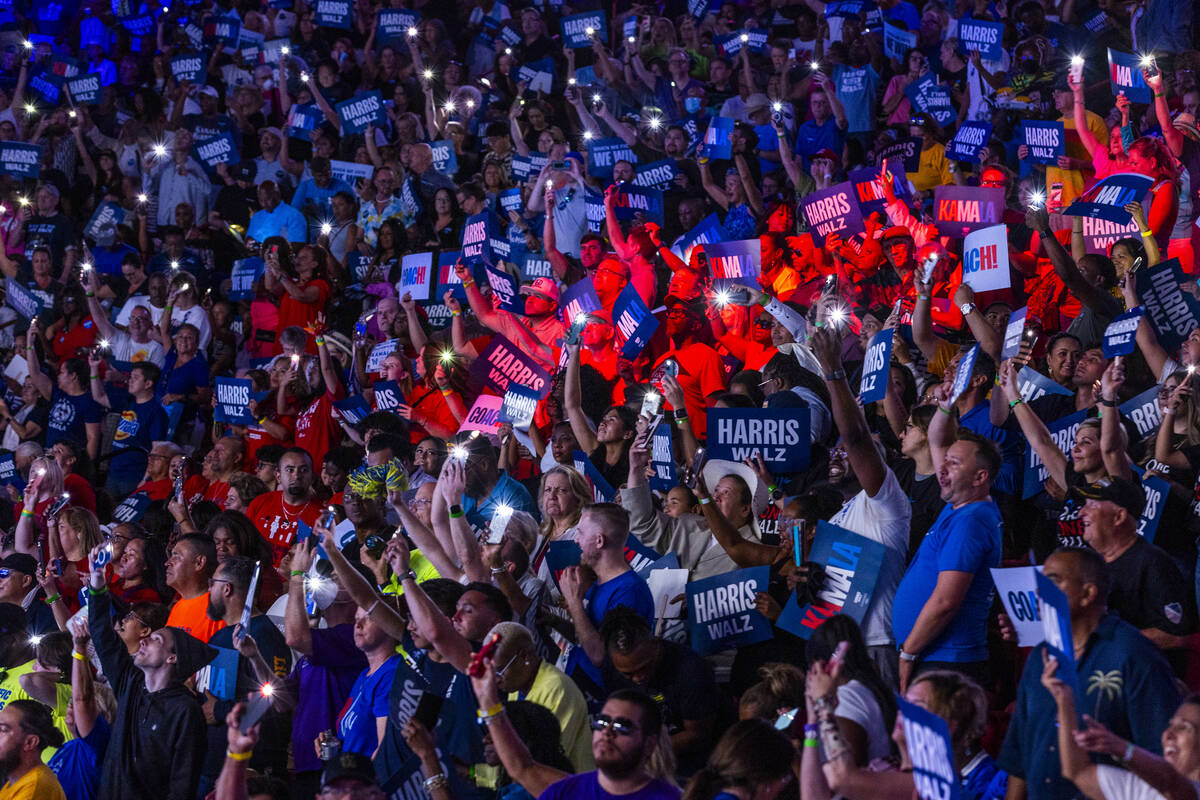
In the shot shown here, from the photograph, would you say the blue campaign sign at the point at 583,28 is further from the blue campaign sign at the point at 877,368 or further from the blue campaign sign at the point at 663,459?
the blue campaign sign at the point at 877,368

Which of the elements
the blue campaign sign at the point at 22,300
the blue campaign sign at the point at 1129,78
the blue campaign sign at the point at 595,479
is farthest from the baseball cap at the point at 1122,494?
the blue campaign sign at the point at 22,300

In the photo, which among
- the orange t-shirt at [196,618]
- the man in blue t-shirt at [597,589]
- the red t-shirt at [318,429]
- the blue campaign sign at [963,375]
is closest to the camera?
the man in blue t-shirt at [597,589]

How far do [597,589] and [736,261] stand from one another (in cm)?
412

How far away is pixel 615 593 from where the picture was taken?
5266 millimetres

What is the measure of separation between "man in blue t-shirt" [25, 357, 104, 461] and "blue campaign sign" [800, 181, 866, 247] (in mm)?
5179

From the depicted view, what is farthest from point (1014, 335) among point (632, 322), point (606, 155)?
point (606, 155)

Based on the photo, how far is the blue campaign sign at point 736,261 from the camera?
896 cm

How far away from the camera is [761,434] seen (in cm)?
625

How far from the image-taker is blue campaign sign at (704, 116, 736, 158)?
11.3 meters

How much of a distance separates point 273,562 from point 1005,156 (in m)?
5.72

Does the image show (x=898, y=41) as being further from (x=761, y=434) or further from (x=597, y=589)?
(x=597, y=589)

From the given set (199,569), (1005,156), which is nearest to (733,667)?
(199,569)

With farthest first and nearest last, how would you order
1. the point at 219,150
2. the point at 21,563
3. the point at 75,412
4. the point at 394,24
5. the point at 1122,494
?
1. the point at 394,24
2. the point at 219,150
3. the point at 75,412
4. the point at 21,563
5. the point at 1122,494

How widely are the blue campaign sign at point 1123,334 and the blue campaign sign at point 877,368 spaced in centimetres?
132
